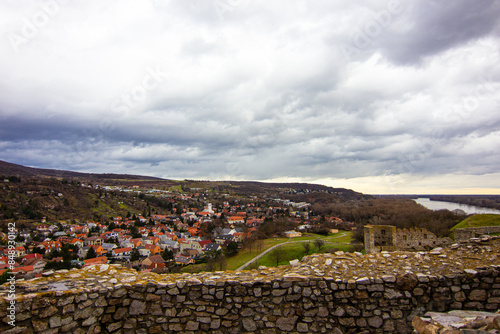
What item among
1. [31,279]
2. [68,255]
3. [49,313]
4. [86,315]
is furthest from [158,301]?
[68,255]

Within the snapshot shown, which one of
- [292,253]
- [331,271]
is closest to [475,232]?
[331,271]

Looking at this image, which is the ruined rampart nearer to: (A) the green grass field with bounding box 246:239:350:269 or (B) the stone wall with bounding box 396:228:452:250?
(B) the stone wall with bounding box 396:228:452:250

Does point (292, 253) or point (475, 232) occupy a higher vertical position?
point (475, 232)

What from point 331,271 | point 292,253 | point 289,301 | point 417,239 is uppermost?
point 331,271

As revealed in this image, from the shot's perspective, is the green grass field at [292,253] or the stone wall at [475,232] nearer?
the stone wall at [475,232]

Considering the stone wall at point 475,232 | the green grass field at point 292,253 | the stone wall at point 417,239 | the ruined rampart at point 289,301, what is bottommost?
the green grass field at point 292,253

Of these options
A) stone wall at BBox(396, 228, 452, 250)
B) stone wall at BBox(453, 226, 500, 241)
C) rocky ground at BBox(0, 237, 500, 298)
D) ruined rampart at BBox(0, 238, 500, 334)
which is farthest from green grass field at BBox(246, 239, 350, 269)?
ruined rampart at BBox(0, 238, 500, 334)

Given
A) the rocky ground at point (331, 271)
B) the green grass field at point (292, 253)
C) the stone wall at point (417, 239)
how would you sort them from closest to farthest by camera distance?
the rocky ground at point (331, 271)
the stone wall at point (417, 239)
the green grass field at point (292, 253)

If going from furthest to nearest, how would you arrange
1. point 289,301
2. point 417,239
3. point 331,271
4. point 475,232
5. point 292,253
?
1. point 292,253
2. point 417,239
3. point 475,232
4. point 331,271
5. point 289,301

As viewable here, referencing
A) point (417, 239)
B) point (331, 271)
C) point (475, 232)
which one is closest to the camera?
point (331, 271)

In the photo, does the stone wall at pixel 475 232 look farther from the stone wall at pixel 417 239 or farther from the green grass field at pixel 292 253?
the green grass field at pixel 292 253

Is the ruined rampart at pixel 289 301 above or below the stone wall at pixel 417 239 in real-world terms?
above

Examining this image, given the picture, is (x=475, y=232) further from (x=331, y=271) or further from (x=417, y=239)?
(x=331, y=271)

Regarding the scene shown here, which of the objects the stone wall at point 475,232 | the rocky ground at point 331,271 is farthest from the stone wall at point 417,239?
the rocky ground at point 331,271
